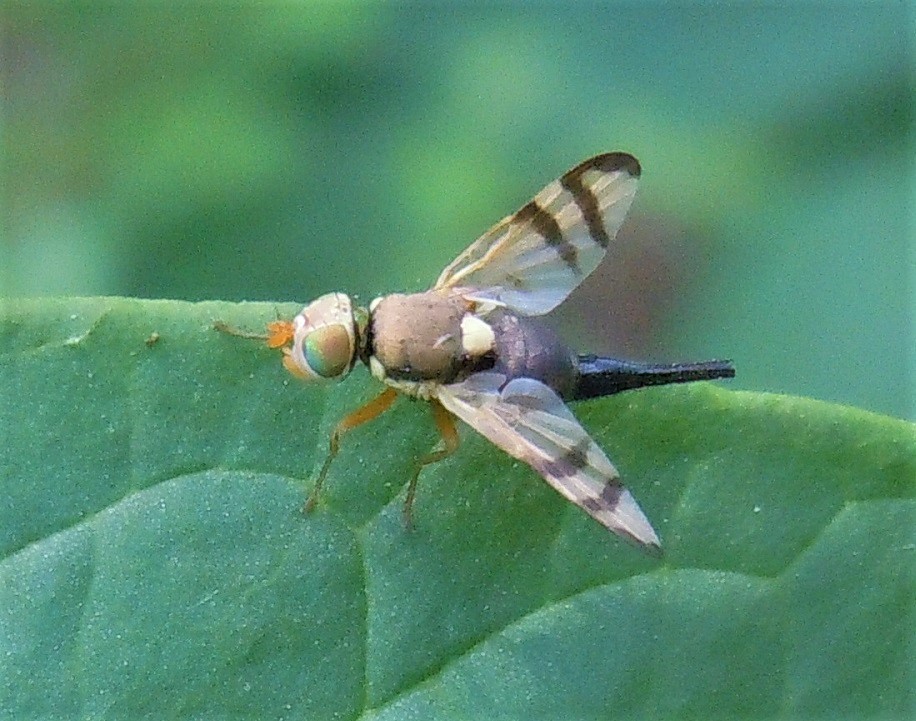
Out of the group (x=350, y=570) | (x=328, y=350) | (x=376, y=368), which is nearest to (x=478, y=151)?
(x=376, y=368)

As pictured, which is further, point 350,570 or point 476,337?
point 476,337

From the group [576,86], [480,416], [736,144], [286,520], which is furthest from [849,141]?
[286,520]

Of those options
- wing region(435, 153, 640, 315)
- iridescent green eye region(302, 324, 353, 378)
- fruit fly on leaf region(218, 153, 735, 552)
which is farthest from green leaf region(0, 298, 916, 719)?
wing region(435, 153, 640, 315)

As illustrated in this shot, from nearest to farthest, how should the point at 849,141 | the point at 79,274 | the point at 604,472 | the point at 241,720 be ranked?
the point at 241,720 → the point at 604,472 → the point at 79,274 → the point at 849,141

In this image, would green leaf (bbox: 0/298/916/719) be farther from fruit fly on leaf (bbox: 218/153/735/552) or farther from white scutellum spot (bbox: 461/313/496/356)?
white scutellum spot (bbox: 461/313/496/356)

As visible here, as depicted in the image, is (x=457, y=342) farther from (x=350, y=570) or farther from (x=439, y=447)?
(x=350, y=570)

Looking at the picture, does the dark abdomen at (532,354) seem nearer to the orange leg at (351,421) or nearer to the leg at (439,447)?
the leg at (439,447)

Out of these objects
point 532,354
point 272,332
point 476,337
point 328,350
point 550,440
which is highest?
point 272,332

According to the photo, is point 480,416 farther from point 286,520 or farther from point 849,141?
point 849,141
